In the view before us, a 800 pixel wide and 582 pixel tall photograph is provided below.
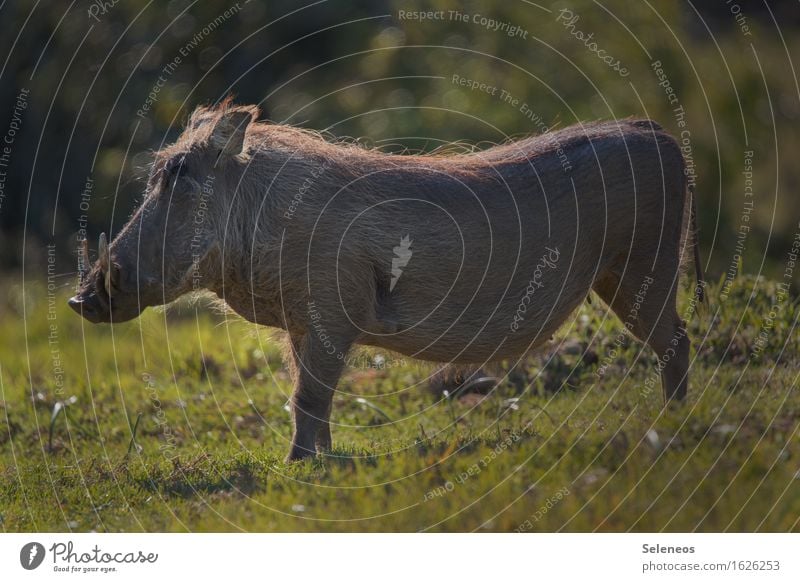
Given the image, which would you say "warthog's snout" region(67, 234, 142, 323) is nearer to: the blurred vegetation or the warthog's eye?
the warthog's eye

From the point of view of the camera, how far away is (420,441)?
6062mm

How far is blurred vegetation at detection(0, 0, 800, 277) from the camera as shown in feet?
39.5

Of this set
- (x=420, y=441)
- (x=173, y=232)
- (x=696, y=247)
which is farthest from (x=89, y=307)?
(x=696, y=247)

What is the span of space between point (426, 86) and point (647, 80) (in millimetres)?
2358

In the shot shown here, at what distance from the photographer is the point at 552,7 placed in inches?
495

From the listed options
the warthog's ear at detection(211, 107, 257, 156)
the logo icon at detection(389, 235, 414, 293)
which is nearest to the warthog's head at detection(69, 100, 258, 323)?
the warthog's ear at detection(211, 107, 257, 156)

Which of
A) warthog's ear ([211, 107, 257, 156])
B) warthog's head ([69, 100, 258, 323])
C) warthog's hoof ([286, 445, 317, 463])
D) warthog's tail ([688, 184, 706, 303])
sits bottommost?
warthog's hoof ([286, 445, 317, 463])

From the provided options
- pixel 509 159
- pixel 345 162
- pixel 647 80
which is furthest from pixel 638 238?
pixel 647 80

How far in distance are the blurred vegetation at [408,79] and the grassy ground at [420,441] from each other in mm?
3798

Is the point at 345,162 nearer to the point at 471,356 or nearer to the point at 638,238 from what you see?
the point at 471,356

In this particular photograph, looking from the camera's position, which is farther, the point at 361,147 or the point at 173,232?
the point at 361,147

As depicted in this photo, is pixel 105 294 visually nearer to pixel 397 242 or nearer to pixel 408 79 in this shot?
pixel 397 242

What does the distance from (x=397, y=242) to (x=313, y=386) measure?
83 centimetres
